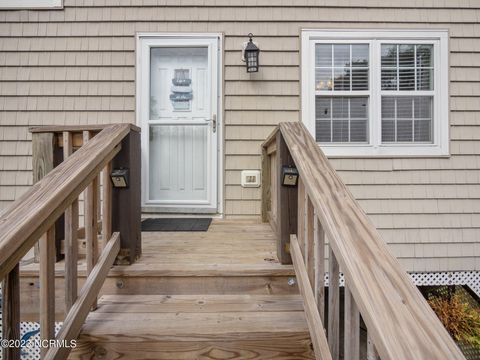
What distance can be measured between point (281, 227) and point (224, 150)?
172 centimetres

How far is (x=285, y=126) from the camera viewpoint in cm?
178

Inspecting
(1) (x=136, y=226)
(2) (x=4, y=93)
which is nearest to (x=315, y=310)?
(1) (x=136, y=226)

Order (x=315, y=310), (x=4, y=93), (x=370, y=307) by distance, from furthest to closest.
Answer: (x=4, y=93)
(x=315, y=310)
(x=370, y=307)

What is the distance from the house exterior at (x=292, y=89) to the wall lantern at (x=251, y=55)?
0.11m

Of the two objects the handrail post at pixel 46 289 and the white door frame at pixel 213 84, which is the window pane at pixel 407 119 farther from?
the handrail post at pixel 46 289

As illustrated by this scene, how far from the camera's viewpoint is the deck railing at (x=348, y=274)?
0.68 meters

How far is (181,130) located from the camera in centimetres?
337

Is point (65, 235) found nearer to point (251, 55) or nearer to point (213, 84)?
point (213, 84)

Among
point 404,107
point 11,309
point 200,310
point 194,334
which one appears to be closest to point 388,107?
point 404,107

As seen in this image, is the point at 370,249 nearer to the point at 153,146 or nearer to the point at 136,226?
the point at 136,226

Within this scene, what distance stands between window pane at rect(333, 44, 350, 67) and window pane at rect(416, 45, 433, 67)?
75cm

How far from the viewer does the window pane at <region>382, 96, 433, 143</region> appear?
3332mm

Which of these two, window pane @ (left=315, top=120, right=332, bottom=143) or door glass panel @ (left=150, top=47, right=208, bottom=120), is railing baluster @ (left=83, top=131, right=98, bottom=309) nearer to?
door glass panel @ (left=150, top=47, right=208, bottom=120)

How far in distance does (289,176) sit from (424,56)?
106 inches
